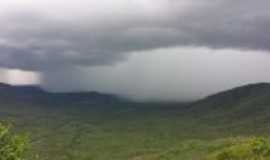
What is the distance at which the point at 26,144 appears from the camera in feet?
317

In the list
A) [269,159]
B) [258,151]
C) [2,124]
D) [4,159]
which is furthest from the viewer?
[258,151]

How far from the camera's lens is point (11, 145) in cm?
9506

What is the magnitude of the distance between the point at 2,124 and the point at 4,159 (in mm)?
8395

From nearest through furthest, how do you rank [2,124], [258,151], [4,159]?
[4,159]
[2,124]
[258,151]

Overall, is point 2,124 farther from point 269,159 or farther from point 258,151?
point 258,151

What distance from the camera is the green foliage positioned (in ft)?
305

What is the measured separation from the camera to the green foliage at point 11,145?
305 feet

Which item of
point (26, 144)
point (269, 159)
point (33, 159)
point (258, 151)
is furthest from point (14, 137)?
point (258, 151)

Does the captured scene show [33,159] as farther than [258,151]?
No

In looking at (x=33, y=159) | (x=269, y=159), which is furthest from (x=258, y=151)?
(x=33, y=159)

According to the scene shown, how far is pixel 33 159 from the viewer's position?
341ft

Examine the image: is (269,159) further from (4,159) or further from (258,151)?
(4,159)

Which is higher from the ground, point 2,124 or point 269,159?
point 2,124

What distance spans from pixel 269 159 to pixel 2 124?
83440mm
